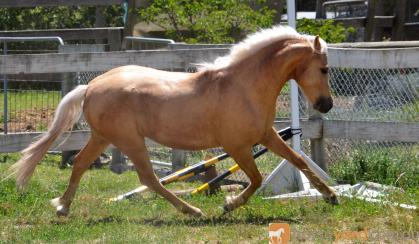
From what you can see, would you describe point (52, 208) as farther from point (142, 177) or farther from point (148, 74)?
point (148, 74)

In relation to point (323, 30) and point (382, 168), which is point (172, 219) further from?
point (323, 30)

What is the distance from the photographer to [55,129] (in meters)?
8.27

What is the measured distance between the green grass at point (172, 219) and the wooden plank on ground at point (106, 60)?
4.42ft

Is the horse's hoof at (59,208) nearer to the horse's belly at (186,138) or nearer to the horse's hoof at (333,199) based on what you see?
the horse's belly at (186,138)

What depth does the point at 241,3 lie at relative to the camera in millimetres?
14164

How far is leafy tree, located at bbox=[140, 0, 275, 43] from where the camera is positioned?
13367 millimetres

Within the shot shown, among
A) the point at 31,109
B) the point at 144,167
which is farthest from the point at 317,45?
the point at 31,109

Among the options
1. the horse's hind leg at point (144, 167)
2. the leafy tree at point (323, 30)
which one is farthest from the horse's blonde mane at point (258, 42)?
the leafy tree at point (323, 30)

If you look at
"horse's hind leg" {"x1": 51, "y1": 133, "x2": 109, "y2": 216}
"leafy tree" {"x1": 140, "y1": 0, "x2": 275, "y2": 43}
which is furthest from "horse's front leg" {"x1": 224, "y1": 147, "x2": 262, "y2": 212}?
"leafy tree" {"x1": 140, "y1": 0, "x2": 275, "y2": 43}

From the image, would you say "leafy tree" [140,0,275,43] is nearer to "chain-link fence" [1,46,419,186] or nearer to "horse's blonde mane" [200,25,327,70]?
"chain-link fence" [1,46,419,186]

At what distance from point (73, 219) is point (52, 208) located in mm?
517

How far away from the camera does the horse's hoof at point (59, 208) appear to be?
321 inches

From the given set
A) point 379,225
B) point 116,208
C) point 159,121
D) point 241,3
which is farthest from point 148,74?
point 241,3

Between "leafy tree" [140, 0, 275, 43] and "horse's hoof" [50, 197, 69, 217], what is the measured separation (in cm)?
547
